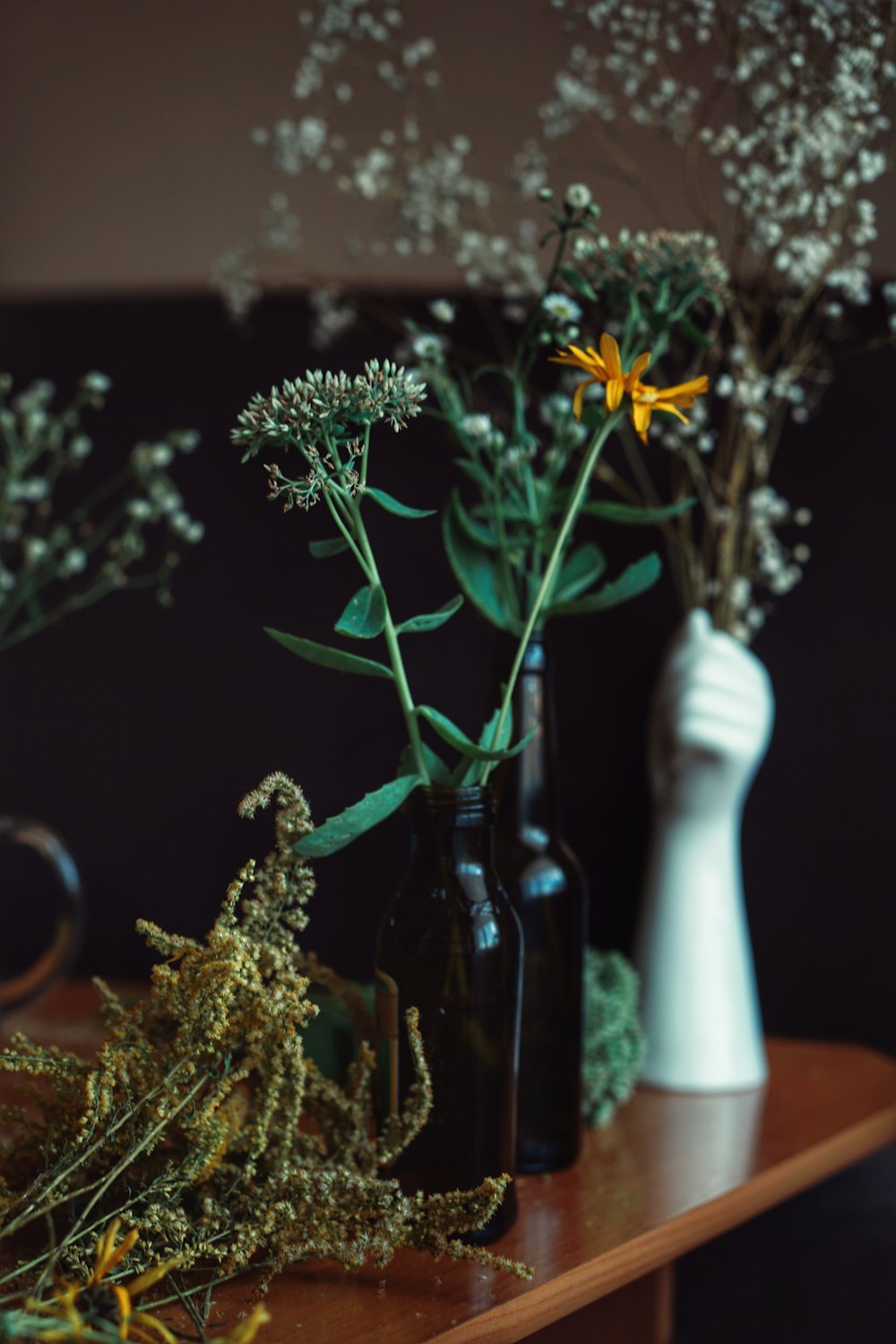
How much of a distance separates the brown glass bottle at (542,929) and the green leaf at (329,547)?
0.18 metres

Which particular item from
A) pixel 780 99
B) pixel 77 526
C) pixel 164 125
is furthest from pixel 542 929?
pixel 164 125

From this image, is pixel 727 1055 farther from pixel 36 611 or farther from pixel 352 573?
pixel 36 611

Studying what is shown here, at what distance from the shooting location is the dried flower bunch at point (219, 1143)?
0.65m

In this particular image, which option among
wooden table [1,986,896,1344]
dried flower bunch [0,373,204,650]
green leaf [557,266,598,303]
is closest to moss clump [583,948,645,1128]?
wooden table [1,986,896,1344]

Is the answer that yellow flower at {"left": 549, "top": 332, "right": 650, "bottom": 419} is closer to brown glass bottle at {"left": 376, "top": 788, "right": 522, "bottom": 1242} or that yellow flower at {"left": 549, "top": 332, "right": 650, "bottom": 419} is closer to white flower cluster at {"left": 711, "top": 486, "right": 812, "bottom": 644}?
brown glass bottle at {"left": 376, "top": 788, "right": 522, "bottom": 1242}

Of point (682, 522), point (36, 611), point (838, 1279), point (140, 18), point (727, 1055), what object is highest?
point (140, 18)

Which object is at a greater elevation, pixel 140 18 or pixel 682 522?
pixel 140 18

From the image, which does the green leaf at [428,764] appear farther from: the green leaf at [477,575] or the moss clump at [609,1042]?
the moss clump at [609,1042]

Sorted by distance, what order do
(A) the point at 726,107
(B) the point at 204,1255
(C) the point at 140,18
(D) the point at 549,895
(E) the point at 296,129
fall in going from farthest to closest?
1. (C) the point at 140,18
2. (E) the point at 296,129
3. (A) the point at 726,107
4. (D) the point at 549,895
5. (B) the point at 204,1255

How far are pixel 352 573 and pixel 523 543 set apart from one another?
115 millimetres

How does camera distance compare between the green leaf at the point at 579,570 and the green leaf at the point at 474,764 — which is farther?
the green leaf at the point at 579,570

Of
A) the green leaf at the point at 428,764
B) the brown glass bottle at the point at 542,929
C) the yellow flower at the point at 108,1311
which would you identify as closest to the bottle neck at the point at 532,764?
the brown glass bottle at the point at 542,929

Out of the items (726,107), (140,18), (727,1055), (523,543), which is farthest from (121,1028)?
(140,18)

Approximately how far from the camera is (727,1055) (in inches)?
41.9
